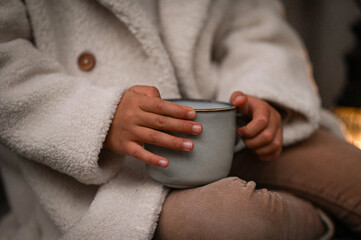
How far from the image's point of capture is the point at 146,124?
30 centimetres

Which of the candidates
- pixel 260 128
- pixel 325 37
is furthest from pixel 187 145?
pixel 325 37

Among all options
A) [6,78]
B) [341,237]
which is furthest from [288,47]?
[6,78]

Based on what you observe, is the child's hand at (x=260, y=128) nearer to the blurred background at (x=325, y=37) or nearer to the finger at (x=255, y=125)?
the finger at (x=255, y=125)

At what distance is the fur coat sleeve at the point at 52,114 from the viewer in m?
0.32

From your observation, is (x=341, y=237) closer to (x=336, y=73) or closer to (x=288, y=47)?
(x=288, y=47)

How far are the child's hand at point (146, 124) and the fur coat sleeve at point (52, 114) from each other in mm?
16

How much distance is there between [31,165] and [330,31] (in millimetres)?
1152

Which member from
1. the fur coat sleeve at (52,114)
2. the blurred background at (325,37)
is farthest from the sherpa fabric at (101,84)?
the blurred background at (325,37)

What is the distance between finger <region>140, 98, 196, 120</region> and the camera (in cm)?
28

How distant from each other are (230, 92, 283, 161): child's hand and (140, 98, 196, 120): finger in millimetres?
103

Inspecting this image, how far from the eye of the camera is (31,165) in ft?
1.29

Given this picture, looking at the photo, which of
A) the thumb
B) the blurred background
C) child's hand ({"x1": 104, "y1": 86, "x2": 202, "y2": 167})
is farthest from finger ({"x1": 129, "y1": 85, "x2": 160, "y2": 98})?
the blurred background

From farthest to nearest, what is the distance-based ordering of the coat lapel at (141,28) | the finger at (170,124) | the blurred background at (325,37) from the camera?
the blurred background at (325,37) < the coat lapel at (141,28) < the finger at (170,124)

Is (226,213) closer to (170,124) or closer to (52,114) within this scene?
(170,124)
